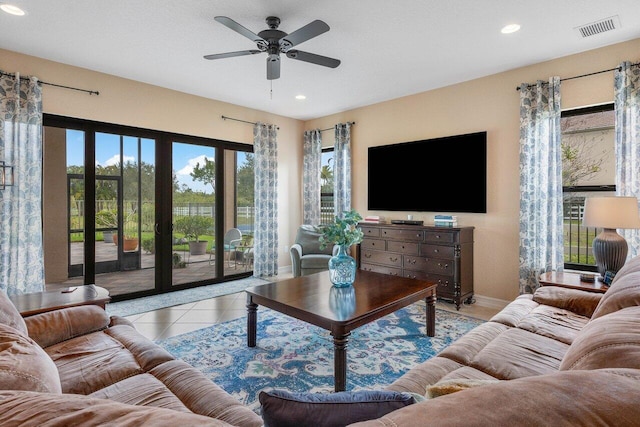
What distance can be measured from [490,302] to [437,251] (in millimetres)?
911

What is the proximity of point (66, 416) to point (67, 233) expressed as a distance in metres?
4.40

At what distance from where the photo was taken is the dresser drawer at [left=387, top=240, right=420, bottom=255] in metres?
4.32

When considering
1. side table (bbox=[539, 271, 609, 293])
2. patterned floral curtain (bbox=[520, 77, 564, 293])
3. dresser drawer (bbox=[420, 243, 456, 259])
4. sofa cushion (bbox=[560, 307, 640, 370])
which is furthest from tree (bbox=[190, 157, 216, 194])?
sofa cushion (bbox=[560, 307, 640, 370])

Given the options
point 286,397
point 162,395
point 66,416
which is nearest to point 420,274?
point 162,395

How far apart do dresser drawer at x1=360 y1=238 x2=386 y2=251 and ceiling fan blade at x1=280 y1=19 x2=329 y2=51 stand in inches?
110

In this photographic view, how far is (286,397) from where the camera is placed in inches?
29.4

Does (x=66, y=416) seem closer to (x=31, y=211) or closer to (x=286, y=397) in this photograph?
(x=286, y=397)

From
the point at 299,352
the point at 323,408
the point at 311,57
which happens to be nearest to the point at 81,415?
the point at 323,408

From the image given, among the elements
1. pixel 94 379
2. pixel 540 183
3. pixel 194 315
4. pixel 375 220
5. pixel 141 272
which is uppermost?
pixel 540 183

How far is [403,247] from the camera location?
14.5 ft

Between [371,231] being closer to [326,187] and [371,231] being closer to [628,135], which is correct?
[326,187]

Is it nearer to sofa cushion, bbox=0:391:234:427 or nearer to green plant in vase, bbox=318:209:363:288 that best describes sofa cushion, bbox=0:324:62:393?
sofa cushion, bbox=0:391:234:427

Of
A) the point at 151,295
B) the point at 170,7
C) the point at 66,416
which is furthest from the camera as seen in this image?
the point at 151,295

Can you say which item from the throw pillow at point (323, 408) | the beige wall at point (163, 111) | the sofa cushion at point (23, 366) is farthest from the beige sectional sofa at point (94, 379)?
the beige wall at point (163, 111)
